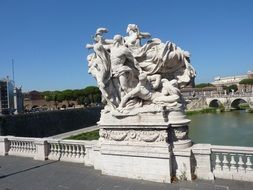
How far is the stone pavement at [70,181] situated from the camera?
639cm

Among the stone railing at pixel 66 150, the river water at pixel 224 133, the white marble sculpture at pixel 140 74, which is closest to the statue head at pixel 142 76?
the white marble sculpture at pixel 140 74

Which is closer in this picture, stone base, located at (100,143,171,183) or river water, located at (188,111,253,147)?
stone base, located at (100,143,171,183)

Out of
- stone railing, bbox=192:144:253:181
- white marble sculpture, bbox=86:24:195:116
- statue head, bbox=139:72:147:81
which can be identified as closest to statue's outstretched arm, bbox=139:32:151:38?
white marble sculpture, bbox=86:24:195:116

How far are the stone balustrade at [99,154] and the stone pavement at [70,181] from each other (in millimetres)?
234

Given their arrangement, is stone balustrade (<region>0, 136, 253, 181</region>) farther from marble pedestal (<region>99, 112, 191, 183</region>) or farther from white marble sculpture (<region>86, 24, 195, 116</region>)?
white marble sculpture (<region>86, 24, 195, 116</region>)

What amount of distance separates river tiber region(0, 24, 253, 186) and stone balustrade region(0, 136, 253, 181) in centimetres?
2

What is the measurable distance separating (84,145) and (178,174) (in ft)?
A: 9.79

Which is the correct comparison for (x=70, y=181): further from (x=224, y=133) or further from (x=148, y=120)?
(x=224, y=133)

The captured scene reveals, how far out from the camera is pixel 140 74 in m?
7.41

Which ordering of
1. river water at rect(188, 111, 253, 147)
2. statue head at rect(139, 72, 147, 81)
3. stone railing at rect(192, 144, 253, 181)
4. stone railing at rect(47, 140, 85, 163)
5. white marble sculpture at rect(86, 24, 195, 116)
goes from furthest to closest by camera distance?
river water at rect(188, 111, 253, 147)
stone railing at rect(47, 140, 85, 163)
white marble sculpture at rect(86, 24, 195, 116)
statue head at rect(139, 72, 147, 81)
stone railing at rect(192, 144, 253, 181)

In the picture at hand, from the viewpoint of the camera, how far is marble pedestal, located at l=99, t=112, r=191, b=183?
6.80 meters

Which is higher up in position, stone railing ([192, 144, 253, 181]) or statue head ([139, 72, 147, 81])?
statue head ([139, 72, 147, 81])

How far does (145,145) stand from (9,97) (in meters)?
39.6

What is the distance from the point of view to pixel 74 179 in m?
7.25
